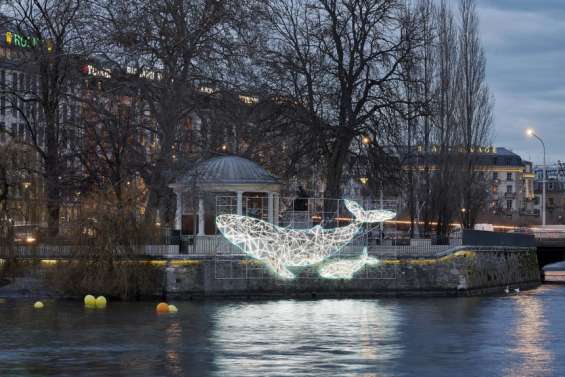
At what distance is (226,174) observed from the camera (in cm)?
6519

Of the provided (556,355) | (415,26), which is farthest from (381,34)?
(556,355)

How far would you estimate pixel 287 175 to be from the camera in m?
72.2

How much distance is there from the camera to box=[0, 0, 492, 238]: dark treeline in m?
67.2

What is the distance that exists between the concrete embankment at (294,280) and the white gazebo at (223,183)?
4.46 metres

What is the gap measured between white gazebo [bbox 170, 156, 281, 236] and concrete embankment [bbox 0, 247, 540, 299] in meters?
4.46

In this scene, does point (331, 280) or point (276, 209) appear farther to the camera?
point (276, 209)

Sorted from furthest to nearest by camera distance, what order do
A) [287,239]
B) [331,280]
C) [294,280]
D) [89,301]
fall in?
[331,280] → [294,280] → [287,239] → [89,301]

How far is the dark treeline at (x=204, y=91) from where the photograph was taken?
221ft

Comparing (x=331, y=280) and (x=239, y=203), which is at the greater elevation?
(x=239, y=203)

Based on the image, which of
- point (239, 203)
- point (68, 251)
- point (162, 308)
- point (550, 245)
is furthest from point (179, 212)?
point (550, 245)

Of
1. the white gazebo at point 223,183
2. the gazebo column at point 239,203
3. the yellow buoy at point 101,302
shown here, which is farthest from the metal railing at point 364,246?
the yellow buoy at point 101,302

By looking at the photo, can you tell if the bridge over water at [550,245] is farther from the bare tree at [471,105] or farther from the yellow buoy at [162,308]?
the yellow buoy at [162,308]

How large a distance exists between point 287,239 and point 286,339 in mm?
18438

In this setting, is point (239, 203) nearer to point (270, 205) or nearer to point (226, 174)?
point (226, 174)
